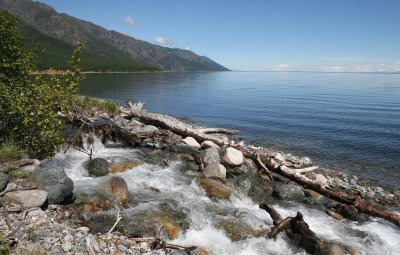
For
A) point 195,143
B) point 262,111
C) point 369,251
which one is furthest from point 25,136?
point 262,111

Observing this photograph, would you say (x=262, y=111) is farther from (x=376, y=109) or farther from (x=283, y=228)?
(x=283, y=228)

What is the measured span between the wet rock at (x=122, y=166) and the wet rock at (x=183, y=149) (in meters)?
3.37

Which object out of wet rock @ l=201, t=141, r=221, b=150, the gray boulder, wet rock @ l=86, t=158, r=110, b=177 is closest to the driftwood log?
wet rock @ l=201, t=141, r=221, b=150

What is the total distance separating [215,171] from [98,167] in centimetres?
643

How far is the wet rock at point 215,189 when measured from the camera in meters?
16.6

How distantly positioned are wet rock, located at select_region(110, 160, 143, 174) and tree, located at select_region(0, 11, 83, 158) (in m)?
3.43

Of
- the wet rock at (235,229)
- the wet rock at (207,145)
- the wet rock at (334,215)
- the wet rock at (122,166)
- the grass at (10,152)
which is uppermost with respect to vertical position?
the grass at (10,152)

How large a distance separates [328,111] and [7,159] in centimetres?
5036

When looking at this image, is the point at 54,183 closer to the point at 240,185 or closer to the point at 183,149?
the point at 240,185

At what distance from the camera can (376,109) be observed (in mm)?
56469

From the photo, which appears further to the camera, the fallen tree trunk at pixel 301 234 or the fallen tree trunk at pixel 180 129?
the fallen tree trunk at pixel 180 129

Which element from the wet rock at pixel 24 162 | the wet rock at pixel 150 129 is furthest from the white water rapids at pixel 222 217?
the wet rock at pixel 150 129

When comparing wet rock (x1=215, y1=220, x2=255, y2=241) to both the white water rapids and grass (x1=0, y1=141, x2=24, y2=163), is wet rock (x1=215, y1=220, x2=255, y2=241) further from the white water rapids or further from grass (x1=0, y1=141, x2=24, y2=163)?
grass (x1=0, y1=141, x2=24, y2=163)

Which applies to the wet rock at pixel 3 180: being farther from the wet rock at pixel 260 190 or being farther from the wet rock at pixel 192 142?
the wet rock at pixel 192 142
